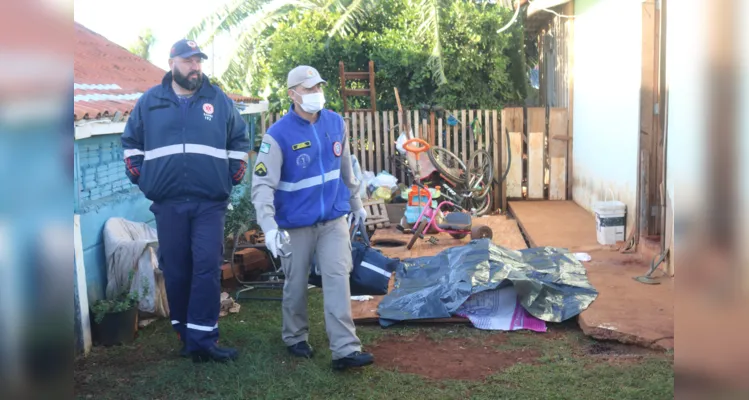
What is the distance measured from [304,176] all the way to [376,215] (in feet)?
16.8

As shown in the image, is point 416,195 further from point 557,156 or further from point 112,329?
point 112,329

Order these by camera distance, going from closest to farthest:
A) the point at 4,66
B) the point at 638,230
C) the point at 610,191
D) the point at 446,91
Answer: the point at 4,66
the point at 638,230
the point at 610,191
the point at 446,91

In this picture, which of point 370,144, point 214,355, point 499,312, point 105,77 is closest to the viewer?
point 214,355

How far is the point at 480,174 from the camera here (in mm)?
11289

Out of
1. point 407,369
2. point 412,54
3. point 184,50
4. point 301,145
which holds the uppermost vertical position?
point 412,54

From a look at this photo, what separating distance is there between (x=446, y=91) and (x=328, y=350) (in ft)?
29.5

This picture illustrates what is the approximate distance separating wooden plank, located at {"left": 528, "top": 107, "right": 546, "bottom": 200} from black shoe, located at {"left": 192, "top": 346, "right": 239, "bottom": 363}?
7439 millimetres

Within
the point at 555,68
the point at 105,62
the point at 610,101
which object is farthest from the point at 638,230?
the point at 555,68

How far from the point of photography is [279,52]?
13859 millimetres

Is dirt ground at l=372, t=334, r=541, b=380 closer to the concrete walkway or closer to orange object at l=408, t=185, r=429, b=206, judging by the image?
the concrete walkway

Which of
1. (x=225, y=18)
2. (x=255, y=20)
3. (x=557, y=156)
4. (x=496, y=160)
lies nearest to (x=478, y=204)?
(x=496, y=160)

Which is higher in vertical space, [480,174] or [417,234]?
[480,174]

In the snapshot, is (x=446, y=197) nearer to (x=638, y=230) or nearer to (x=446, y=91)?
(x=446, y=91)

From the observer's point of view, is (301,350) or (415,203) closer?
(301,350)
